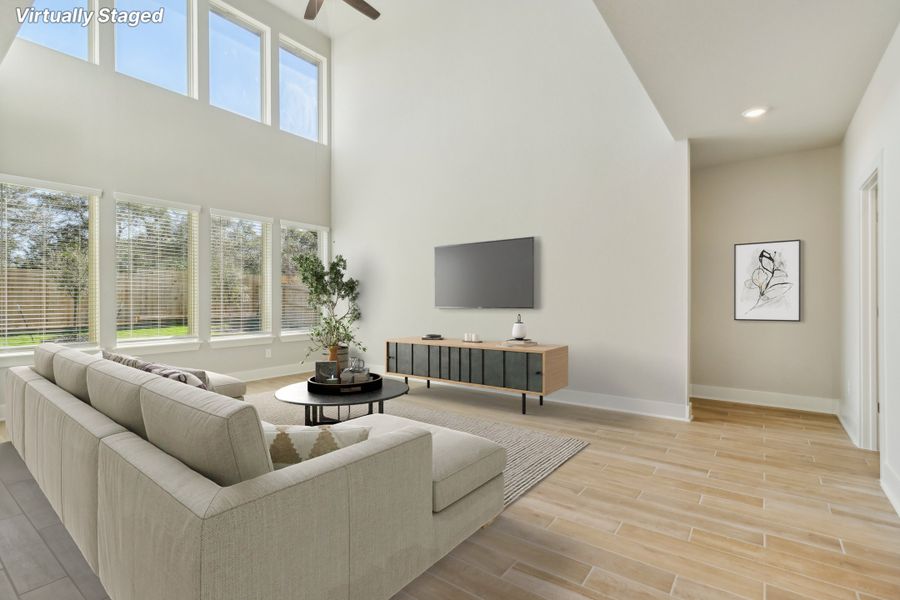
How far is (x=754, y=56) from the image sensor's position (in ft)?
8.34

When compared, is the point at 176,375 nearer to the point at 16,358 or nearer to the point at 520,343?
the point at 520,343

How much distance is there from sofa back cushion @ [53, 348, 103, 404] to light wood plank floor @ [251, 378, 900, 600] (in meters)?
1.73

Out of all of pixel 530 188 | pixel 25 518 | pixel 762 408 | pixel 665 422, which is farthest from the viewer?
pixel 530 188

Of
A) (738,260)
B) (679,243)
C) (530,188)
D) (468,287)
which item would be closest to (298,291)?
(468,287)

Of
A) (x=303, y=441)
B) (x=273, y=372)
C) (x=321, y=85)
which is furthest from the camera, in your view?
(x=321, y=85)

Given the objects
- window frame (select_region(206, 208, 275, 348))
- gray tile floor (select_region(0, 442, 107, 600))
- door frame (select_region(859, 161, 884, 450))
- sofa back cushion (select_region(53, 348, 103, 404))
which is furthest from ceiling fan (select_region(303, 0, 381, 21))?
door frame (select_region(859, 161, 884, 450))

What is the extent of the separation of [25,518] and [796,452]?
465cm

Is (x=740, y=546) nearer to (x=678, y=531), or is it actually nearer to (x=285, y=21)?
(x=678, y=531)

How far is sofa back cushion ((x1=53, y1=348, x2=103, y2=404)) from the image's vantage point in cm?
206

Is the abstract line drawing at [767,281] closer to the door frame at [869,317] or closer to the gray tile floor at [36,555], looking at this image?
the door frame at [869,317]

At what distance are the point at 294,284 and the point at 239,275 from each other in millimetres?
814

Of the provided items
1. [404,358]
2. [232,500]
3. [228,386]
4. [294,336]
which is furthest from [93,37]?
[232,500]

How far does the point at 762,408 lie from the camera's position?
14.3 ft

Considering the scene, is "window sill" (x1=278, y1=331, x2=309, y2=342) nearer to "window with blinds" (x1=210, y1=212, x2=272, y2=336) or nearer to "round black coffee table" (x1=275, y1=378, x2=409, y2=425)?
"window with blinds" (x1=210, y1=212, x2=272, y2=336)
